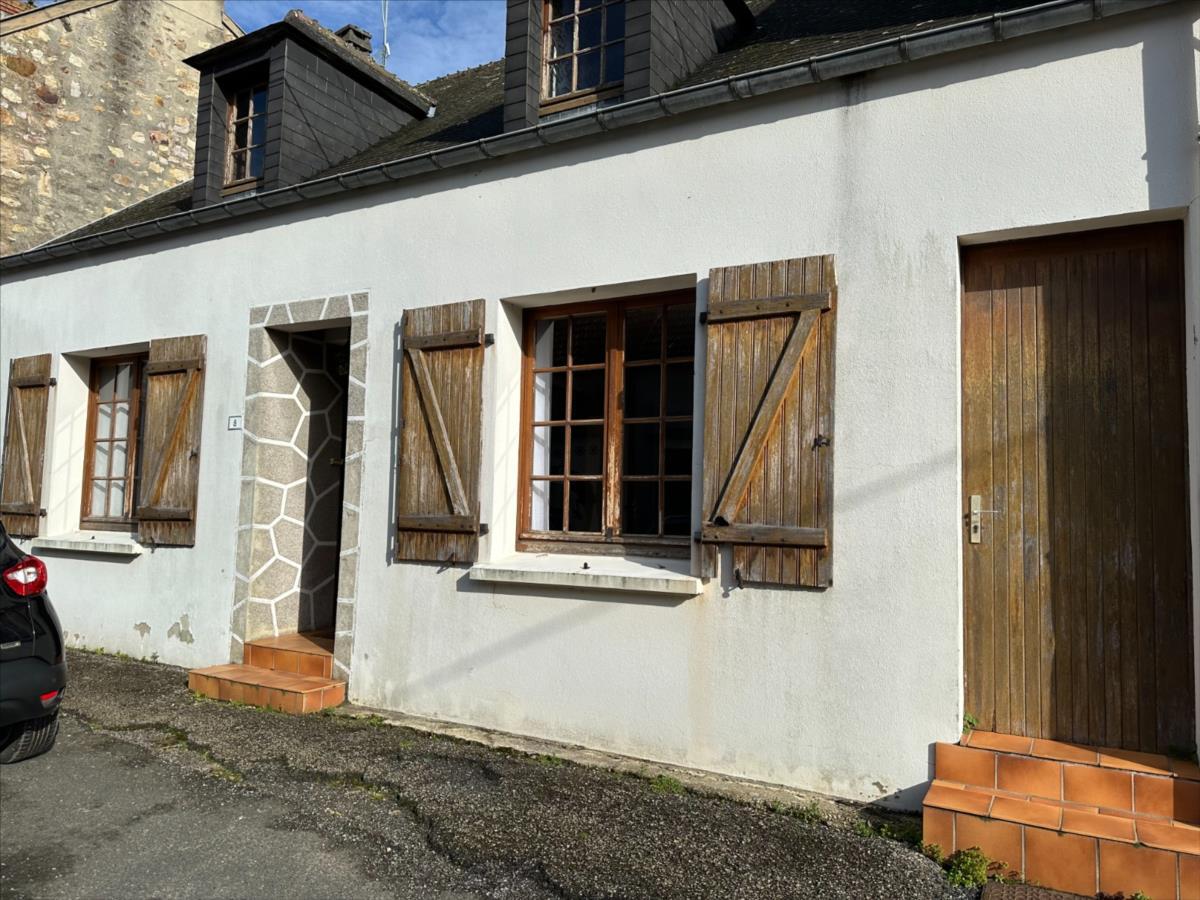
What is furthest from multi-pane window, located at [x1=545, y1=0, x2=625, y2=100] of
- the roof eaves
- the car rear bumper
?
the car rear bumper

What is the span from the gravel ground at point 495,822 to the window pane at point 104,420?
11.8 ft

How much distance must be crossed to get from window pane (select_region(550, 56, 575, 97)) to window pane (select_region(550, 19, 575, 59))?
65mm

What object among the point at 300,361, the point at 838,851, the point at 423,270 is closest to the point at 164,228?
the point at 300,361

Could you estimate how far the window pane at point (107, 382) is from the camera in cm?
784

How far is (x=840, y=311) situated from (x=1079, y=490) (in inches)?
51.6

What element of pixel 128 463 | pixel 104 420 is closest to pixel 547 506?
pixel 128 463

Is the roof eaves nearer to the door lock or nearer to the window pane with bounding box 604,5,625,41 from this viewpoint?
the window pane with bounding box 604,5,625,41

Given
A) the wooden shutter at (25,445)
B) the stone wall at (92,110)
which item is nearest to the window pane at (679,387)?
the wooden shutter at (25,445)

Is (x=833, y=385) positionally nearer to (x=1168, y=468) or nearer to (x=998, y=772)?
(x=1168, y=468)

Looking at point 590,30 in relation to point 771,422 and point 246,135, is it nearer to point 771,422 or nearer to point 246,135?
point 771,422

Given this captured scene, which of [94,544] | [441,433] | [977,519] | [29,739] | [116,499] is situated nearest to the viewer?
[977,519]

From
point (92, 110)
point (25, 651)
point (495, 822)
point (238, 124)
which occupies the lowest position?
point (495, 822)

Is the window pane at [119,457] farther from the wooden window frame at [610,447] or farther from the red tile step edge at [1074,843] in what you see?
the red tile step edge at [1074,843]

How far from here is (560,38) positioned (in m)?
5.72
